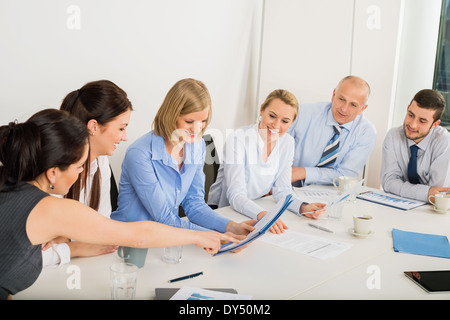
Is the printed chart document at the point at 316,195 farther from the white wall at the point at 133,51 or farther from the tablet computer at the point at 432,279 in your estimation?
the white wall at the point at 133,51

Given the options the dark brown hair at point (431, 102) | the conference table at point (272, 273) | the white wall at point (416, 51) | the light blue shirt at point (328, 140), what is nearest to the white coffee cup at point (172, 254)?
the conference table at point (272, 273)

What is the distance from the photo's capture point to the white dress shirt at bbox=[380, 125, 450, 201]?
2.75 meters

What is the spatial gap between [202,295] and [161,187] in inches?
32.7

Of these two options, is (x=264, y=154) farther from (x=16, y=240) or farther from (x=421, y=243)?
(x=16, y=240)

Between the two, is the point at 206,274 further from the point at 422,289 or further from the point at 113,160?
the point at 113,160

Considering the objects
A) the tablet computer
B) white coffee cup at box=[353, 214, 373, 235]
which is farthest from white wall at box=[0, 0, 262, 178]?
the tablet computer

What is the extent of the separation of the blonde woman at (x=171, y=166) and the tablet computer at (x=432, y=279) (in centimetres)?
66

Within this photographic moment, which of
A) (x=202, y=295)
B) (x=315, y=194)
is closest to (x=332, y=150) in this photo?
(x=315, y=194)

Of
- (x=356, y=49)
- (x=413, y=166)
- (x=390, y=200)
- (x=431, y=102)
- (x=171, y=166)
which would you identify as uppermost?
(x=356, y=49)

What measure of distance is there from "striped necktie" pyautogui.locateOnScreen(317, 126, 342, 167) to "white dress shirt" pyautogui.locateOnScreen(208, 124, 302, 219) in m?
0.67

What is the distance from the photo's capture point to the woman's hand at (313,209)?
219cm

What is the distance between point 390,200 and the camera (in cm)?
263

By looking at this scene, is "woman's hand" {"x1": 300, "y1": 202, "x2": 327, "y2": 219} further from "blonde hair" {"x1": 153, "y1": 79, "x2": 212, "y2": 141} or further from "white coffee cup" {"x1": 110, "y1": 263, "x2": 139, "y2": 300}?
"white coffee cup" {"x1": 110, "y1": 263, "x2": 139, "y2": 300}
